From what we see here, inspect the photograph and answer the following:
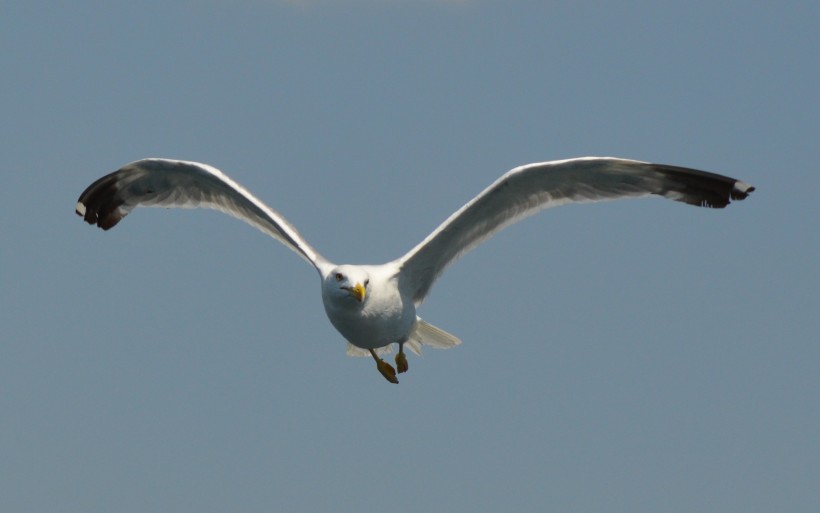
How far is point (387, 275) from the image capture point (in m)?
18.1

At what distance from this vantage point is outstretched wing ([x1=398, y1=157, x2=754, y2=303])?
57.7 ft

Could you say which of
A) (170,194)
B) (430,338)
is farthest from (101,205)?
(430,338)

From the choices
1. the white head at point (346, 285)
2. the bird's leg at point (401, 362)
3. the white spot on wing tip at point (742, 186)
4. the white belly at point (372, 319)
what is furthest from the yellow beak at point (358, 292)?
the white spot on wing tip at point (742, 186)

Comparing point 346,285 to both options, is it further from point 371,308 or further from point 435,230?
point 435,230

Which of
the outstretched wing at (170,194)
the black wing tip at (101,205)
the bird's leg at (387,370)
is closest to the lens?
the bird's leg at (387,370)

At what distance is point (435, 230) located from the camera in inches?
725

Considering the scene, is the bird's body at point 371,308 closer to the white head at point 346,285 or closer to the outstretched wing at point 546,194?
the white head at point 346,285

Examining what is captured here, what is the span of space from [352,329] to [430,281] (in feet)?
7.09

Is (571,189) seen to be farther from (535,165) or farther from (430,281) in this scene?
(430,281)

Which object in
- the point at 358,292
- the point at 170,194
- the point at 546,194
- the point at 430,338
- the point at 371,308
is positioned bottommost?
the point at 430,338

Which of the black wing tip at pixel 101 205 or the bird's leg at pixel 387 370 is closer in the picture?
→ the bird's leg at pixel 387 370

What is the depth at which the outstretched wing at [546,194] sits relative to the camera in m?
17.6

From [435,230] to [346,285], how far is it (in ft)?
6.68

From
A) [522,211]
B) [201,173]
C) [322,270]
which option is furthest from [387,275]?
[201,173]
